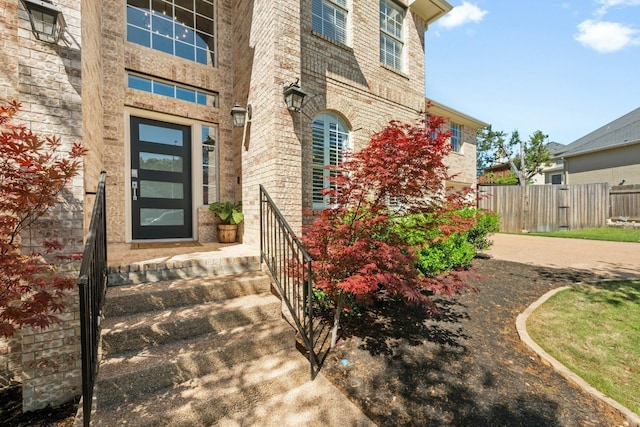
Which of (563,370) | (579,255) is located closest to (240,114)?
(563,370)

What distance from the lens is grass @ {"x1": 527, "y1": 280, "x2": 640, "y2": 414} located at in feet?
8.39

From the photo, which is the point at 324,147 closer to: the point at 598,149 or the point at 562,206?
the point at 562,206

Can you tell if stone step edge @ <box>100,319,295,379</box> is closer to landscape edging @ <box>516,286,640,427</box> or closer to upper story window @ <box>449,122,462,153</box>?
landscape edging @ <box>516,286,640,427</box>

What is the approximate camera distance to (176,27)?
209 inches

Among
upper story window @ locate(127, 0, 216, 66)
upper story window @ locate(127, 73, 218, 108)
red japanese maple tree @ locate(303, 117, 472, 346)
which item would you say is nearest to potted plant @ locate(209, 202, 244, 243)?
upper story window @ locate(127, 73, 218, 108)

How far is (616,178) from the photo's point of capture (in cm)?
1499

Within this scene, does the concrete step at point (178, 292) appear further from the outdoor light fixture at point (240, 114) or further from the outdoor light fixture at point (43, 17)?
the outdoor light fixture at point (240, 114)

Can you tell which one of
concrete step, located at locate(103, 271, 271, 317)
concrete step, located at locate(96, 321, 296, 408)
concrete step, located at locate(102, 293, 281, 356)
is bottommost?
concrete step, located at locate(96, 321, 296, 408)

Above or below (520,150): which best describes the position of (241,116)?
below

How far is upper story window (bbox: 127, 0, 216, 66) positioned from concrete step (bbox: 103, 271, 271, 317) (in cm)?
459

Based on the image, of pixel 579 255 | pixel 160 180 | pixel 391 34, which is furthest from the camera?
pixel 579 255

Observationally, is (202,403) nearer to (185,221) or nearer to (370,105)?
(185,221)

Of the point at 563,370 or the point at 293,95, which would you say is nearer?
the point at 563,370

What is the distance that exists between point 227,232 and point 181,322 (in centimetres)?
271
